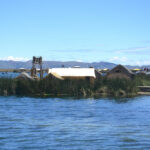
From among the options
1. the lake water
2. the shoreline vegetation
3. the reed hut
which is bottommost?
the lake water

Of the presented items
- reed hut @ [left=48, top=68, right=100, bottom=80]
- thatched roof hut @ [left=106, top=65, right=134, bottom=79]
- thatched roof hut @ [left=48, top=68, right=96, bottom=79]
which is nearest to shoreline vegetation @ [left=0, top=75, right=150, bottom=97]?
reed hut @ [left=48, top=68, right=100, bottom=80]

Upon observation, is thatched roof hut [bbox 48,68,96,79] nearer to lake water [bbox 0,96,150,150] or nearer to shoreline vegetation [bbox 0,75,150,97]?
shoreline vegetation [bbox 0,75,150,97]

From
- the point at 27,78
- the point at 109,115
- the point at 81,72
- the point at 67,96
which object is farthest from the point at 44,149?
the point at 81,72

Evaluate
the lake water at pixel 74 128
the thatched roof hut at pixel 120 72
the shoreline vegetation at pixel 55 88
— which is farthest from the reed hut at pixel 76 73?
the lake water at pixel 74 128

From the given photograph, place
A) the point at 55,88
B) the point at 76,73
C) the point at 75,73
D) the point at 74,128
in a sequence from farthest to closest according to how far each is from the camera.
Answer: the point at 75,73 → the point at 76,73 → the point at 55,88 → the point at 74,128

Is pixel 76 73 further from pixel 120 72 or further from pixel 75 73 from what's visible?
pixel 120 72

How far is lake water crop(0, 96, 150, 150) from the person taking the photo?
82.8 feet

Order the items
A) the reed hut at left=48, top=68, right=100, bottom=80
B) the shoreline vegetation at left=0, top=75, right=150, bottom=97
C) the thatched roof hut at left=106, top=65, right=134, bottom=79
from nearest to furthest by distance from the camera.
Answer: the shoreline vegetation at left=0, top=75, right=150, bottom=97 < the reed hut at left=48, top=68, right=100, bottom=80 < the thatched roof hut at left=106, top=65, right=134, bottom=79

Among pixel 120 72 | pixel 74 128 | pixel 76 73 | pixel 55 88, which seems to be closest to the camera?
pixel 74 128

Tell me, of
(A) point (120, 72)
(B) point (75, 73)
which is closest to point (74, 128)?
(B) point (75, 73)

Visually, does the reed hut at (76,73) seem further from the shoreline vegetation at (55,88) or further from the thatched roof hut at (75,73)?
the shoreline vegetation at (55,88)

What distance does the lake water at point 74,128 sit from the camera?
25250 mm

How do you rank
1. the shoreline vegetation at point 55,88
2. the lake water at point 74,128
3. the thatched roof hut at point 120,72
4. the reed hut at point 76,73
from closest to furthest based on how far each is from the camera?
the lake water at point 74,128
the shoreline vegetation at point 55,88
the reed hut at point 76,73
the thatched roof hut at point 120,72

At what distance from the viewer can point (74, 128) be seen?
31.0 metres
